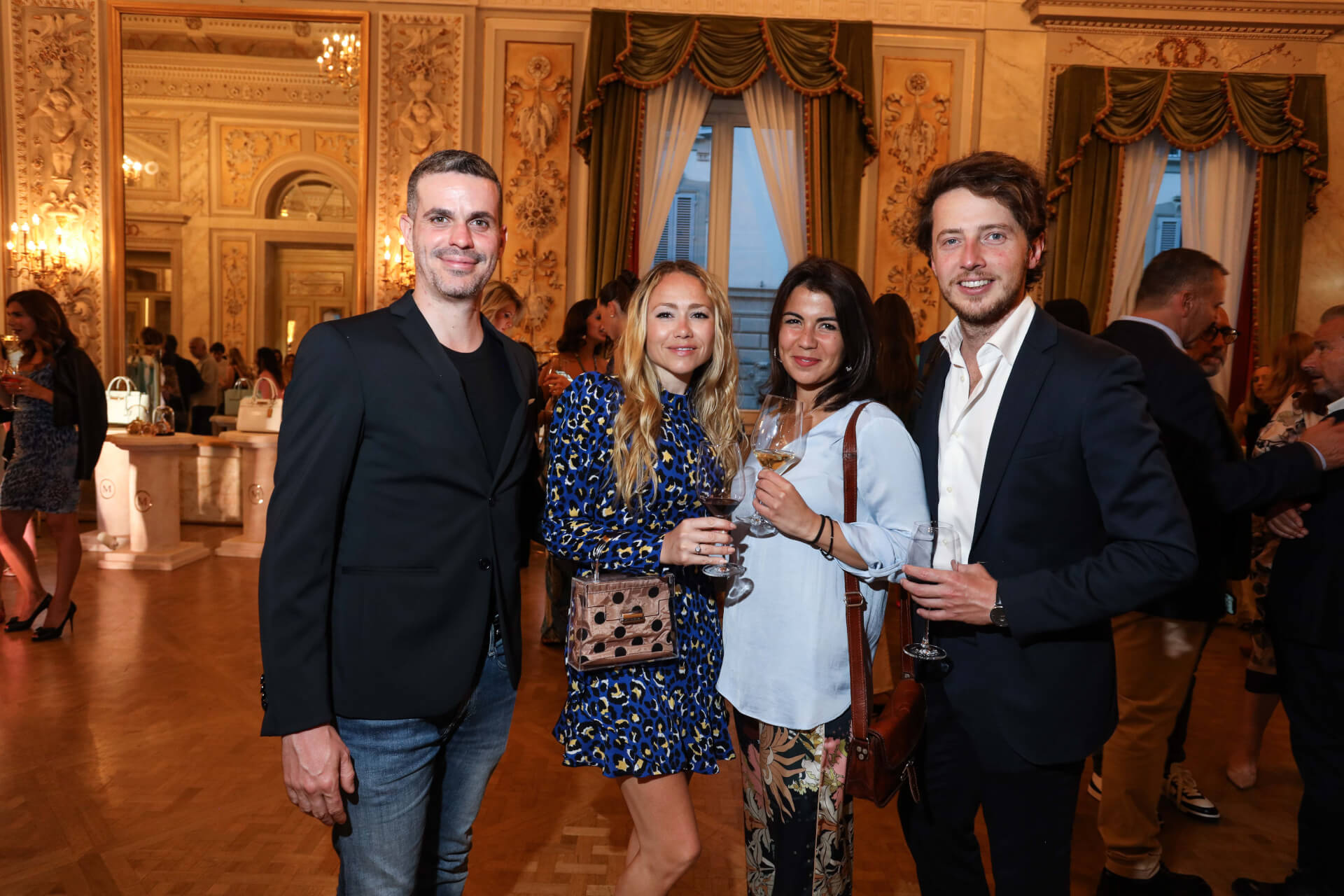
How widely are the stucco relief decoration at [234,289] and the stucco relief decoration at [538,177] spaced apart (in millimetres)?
6318

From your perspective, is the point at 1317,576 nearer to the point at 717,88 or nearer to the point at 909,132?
the point at 909,132

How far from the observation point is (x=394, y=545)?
1661 mm

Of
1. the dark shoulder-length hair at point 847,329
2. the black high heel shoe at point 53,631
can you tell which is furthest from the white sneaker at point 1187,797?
the black high heel shoe at point 53,631

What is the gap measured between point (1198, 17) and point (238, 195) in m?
11.7

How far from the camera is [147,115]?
39.1 feet

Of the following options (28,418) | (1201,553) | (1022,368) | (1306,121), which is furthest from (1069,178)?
(28,418)

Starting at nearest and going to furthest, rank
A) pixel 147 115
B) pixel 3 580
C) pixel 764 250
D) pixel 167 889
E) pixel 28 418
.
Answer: pixel 167 889 → pixel 28 418 → pixel 3 580 → pixel 764 250 → pixel 147 115

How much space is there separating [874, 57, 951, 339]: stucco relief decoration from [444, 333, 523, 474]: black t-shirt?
654 cm

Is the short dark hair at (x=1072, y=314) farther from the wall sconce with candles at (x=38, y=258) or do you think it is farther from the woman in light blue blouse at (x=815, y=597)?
the wall sconce with candles at (x=38, y=258)

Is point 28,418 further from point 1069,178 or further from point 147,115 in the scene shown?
point 147,115

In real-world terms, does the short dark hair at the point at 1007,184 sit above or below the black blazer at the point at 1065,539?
above

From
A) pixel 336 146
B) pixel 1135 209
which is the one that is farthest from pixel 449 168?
pixel 336 146

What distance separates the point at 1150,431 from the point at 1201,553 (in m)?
1.52

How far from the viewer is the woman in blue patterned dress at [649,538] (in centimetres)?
188
